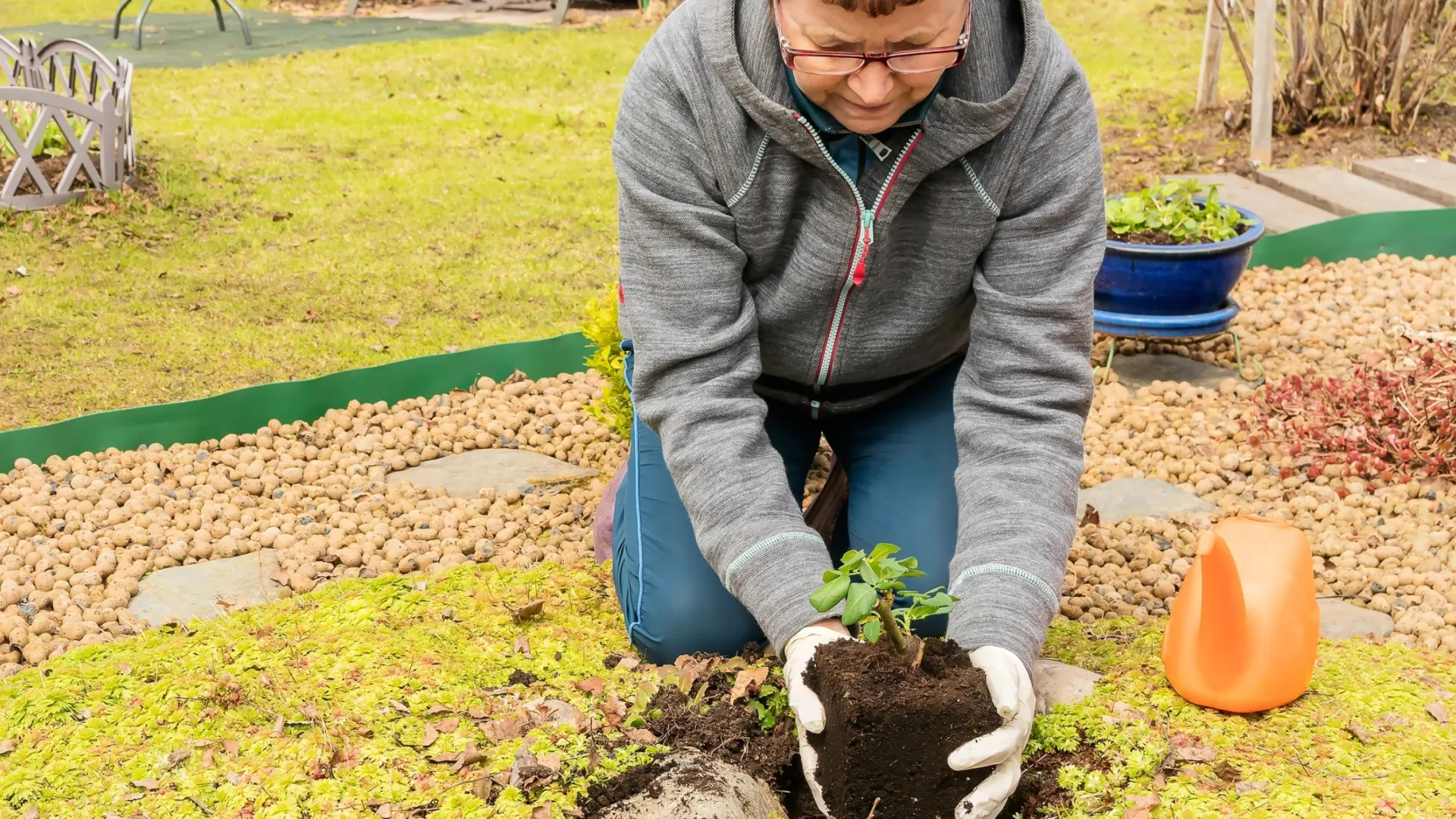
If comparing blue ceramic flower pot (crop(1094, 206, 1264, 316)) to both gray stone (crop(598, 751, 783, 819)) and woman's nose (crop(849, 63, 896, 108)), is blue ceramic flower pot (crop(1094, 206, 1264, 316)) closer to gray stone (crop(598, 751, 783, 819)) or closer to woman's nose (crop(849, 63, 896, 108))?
woman's nose (crop(849, 63, 896, 108))

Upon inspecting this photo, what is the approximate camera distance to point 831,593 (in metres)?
1.62

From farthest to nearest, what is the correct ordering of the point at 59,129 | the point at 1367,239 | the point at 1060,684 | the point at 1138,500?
the point at 59,129, the point at 1367,239, the point at 1138,500, the point at 1060,684

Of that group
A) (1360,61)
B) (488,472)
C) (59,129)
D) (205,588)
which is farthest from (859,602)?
(1360,61)

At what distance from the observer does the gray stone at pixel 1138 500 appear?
10.0 ft

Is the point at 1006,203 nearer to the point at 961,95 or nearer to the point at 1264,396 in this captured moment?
the point at 961,95

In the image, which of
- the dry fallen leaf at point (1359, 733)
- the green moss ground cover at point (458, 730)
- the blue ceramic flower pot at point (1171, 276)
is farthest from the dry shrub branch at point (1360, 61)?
the dry fallen leaf at point (1359, 733)

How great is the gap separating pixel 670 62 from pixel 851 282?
463mm

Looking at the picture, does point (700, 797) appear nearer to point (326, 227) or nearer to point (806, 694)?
point (806, 694)

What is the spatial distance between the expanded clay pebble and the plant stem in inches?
46.8

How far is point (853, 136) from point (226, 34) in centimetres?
876

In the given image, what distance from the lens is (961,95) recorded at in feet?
6.37

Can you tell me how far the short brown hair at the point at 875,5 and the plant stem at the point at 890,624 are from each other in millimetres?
782

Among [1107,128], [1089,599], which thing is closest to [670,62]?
[1089,599]

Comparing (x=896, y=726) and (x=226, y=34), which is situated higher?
(x=226, y=34)
